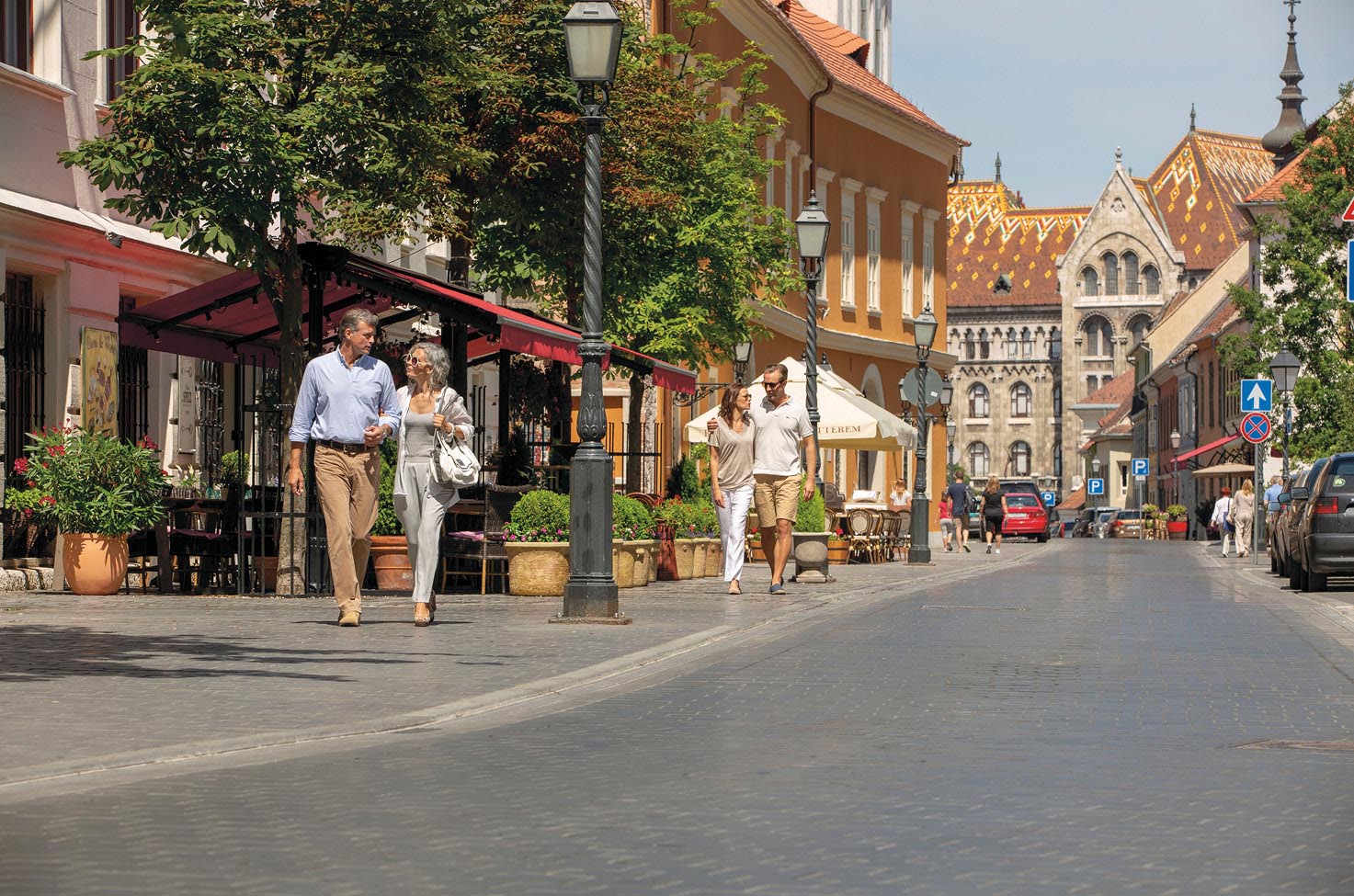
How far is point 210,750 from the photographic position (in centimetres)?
894

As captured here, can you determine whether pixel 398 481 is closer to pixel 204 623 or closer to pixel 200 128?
pixel 204 623

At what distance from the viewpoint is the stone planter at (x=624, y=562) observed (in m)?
22.3

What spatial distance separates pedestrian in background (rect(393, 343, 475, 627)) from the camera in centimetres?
1597

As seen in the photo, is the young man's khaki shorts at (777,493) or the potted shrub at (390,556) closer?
the potted shrub at (390,556)

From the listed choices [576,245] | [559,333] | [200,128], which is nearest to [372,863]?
[200,128]

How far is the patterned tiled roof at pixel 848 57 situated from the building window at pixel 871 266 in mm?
3239

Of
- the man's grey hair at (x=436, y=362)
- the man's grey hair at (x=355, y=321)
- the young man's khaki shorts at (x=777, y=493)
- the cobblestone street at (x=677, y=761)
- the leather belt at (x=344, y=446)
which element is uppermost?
the man's grey hair at (x=355, y=321)

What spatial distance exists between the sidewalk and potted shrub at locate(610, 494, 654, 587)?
6.49 ft

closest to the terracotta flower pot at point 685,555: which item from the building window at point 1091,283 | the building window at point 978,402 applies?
the building window at point 1091,283

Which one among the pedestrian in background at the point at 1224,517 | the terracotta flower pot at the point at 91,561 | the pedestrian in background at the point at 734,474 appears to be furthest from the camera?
the pedestrian in background at the point at 1224,517

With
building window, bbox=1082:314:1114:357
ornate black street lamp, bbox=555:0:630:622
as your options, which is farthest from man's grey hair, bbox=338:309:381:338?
building window, bbox=1082:314:1114:357

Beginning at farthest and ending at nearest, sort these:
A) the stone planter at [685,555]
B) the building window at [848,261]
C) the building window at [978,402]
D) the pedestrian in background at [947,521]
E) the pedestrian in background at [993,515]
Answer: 1. the building window at [978,402]
2. the building window at [848,261]
3. the pedestrian in background at [947,521]
4. the pedestrian in background at [993,515]
5. the stone planter at [685,555]

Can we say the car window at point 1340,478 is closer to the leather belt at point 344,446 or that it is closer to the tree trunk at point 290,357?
the tree trunk at point 290,357

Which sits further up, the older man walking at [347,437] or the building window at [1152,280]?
the building window at [1152,280]
